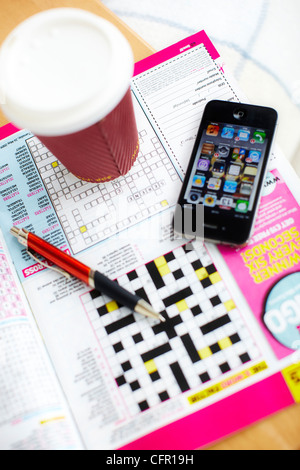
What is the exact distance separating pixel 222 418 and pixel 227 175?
13.3 inches

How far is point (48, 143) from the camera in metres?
0.47

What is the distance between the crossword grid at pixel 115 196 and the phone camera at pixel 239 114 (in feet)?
0.41

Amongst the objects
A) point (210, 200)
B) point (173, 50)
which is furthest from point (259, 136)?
point (173, 50)

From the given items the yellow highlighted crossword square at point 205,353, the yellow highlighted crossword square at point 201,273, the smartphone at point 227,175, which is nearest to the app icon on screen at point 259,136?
the smartphone at point 227,175

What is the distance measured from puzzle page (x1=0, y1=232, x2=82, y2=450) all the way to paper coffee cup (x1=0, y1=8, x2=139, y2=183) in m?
0.28

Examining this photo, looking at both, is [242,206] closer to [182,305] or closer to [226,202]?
[226,202]

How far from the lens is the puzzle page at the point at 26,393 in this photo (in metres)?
0.48

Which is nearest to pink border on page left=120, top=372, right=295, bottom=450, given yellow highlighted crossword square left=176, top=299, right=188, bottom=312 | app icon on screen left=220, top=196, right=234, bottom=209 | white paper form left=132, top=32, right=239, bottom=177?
yellow highlighted crossword square left=176, top=299, right=188, bottom=312

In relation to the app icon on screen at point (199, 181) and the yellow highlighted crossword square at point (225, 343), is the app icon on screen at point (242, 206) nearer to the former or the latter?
the app icon on screen at point (199, 181)

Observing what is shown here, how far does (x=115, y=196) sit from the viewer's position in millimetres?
593

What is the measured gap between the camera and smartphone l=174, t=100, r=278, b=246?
532 millimetres

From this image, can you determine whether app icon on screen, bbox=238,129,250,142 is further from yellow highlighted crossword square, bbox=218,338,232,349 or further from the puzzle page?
the puzzle page

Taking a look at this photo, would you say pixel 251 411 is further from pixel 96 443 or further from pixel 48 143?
pixel 48 143

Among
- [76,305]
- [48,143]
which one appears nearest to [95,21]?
[48,143]
